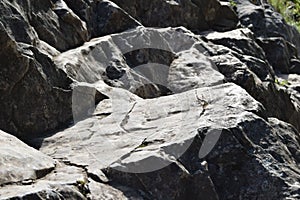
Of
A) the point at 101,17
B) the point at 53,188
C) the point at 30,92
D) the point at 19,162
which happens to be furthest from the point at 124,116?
the point at 101,17

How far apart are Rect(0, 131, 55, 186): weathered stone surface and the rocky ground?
13 mm

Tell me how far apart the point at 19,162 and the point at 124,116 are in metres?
2.18

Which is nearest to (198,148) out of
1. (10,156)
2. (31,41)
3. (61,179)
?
(61,179)

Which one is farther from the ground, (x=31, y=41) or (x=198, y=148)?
(x=31, y=41)

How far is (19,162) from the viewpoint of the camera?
4.70 meters

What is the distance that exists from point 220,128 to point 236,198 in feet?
2.82

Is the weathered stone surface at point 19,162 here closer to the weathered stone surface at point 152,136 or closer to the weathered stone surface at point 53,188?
the weathered stone surface at point 53,188

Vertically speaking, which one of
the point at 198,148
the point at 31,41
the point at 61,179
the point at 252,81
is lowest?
the point at 252,81

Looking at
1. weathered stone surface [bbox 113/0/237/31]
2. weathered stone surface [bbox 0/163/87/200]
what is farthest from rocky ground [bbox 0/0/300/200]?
weathered stone surface [bbox 113/0/237/31]

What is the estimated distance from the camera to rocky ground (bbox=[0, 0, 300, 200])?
5.19 m

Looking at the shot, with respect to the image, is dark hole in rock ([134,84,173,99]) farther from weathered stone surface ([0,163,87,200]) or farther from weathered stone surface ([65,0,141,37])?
weathered stone surface ([0,163,87,200])

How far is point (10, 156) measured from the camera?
186 inches

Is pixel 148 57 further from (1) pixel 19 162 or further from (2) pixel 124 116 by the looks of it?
(1) pixel 19 162

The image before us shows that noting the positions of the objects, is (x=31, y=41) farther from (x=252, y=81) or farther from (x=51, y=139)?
(x=252, y=81)
